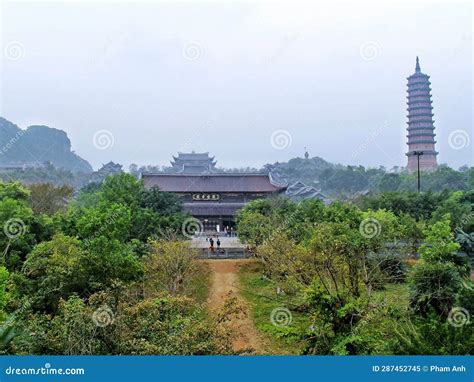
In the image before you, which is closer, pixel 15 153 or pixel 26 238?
pixel 26 238

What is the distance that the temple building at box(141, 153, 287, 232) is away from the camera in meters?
36.2

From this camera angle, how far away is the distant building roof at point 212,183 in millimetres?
37628

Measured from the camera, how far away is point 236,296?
15.4m

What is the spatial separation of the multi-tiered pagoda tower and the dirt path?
5277 cm

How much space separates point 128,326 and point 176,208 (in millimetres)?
15842

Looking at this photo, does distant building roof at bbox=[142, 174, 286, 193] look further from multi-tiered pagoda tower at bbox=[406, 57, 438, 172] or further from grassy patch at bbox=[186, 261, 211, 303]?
multi-tiered pagoda tower at bbox=[406, 57, 438, 172]

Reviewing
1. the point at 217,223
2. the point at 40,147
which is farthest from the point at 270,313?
the point at 40,147

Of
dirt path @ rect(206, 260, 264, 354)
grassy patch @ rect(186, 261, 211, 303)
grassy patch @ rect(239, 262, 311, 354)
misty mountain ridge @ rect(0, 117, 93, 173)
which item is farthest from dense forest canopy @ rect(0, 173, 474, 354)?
misty mountain ridge @ rect(0, 117, 93, 173)

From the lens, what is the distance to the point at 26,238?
655 inches

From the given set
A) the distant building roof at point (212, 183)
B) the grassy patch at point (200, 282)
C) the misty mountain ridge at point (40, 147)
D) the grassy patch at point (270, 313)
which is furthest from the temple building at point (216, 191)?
the misty mountain ridge at point (40, 147)

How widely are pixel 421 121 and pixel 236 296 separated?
202ft

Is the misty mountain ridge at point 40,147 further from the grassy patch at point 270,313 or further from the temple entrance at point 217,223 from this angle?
the grassy patch at point 270,313

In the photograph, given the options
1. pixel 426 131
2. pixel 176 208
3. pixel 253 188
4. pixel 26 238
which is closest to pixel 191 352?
pixel 26 238

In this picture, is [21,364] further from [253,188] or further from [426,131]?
[426,131]
